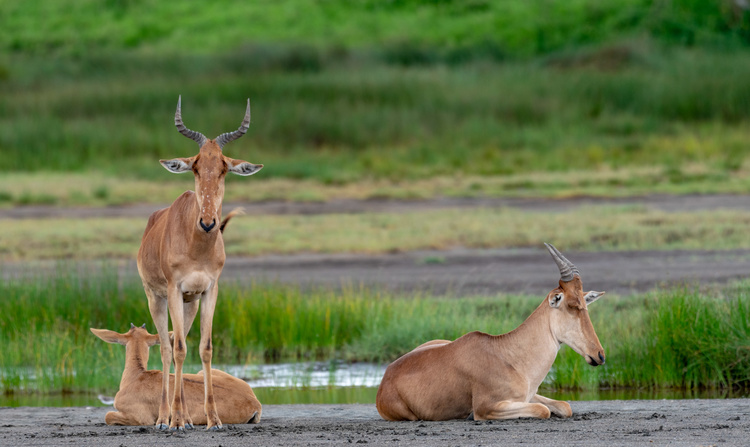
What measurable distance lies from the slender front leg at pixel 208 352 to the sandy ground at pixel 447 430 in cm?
13

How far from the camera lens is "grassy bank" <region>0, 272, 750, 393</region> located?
12.2 m

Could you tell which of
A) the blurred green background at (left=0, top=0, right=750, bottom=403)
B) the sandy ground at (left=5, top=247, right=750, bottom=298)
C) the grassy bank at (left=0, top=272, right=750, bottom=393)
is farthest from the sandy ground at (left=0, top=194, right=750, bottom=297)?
the grassy bank at (left=0, top=272, right=750, bottom=393)

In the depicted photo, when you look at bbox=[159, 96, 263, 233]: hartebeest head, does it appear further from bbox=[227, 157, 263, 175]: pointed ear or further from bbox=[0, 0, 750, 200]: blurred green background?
bbox=[0, 0, 750, 200]: blurred green background

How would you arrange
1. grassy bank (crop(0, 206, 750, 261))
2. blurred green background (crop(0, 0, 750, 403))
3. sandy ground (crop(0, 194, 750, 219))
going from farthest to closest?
sandy ground (crop(0, 194, 750, 219))
grassy bank (crop(0, 206, 750, 261))
blurred green background (crop(0, 0, 750, 403))

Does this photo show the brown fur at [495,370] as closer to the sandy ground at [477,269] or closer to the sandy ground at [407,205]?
the sandy ground at [477,269]

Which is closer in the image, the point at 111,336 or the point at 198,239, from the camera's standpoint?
the point at 198,239

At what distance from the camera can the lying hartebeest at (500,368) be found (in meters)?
9.61

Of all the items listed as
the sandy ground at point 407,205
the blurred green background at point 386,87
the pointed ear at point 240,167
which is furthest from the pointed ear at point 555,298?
the blurred green background at point 386,87

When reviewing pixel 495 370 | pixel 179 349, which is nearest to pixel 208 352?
pixel 179 349

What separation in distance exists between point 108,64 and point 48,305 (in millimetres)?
35072

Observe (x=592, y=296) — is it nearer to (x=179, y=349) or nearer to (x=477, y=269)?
(x=179, y=349)

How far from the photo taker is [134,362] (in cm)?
1016

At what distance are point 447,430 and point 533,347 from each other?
106cm

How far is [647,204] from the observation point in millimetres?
27938
